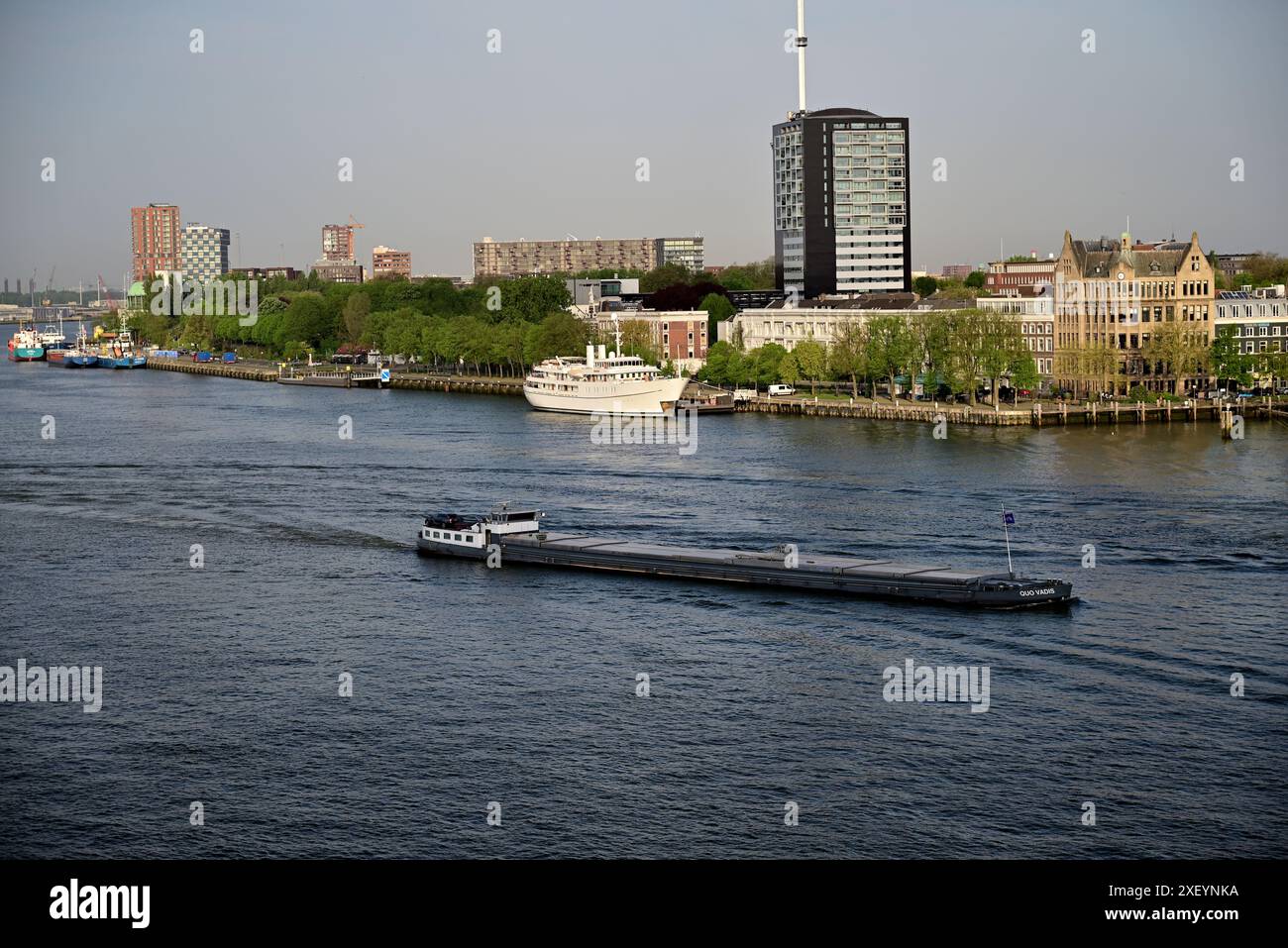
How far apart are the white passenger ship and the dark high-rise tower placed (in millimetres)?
29666

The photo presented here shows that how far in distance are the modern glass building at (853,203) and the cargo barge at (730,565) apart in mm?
63227

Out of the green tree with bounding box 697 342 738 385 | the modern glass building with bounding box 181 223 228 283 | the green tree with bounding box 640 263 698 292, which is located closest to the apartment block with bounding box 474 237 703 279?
the modern glass building with bounding box 181 223 228 283

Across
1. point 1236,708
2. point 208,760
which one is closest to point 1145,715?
point 1236,708

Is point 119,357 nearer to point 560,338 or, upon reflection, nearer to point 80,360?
point 80,360

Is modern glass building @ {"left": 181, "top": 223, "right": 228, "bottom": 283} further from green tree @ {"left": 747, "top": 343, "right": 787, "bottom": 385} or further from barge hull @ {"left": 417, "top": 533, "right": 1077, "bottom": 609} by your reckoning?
barge hull @ {"left": 417, "top": 533, "right": 1077, "bottom": 609}

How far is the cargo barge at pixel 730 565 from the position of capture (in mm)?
25516

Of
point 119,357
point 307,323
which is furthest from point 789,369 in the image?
point 119,357

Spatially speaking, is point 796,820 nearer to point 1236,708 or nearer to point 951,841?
point 951,841

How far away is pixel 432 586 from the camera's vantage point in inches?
1124

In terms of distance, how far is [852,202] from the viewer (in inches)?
3703

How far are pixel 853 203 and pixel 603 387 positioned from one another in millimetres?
35563

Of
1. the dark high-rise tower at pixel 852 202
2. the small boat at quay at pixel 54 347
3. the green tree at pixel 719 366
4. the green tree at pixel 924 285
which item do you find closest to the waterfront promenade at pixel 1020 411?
the green tree at pixel 719 366

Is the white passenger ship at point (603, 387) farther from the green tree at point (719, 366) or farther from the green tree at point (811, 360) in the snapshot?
the green tree at point (811, 360)

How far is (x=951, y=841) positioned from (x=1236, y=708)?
545 cm
